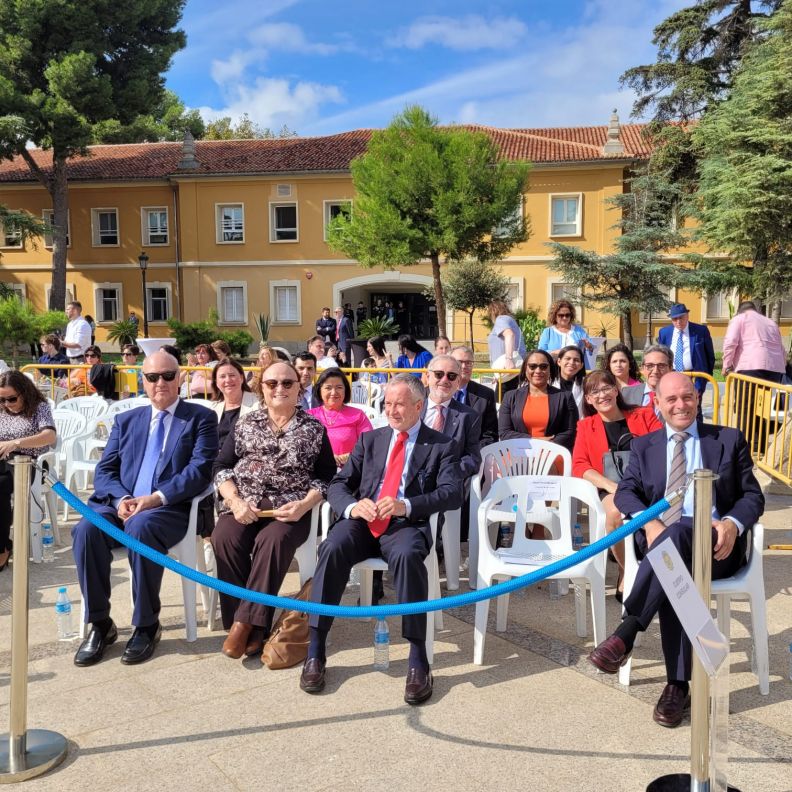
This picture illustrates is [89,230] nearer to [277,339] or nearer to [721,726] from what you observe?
[277,339]

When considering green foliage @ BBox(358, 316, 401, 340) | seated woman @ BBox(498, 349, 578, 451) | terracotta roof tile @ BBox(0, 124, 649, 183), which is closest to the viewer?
seated woman @ BBox(498, 349, 578, 451)

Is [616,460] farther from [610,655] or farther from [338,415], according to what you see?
[338,415]

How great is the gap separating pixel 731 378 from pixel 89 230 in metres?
32.1

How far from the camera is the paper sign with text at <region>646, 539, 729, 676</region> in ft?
8.30

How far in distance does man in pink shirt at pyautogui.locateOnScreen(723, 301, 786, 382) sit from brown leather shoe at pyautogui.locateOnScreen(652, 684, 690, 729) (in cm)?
542

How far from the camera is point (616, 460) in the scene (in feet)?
16.5

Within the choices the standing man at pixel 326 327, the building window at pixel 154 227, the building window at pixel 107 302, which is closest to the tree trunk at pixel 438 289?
the standing man at pixel 326 327

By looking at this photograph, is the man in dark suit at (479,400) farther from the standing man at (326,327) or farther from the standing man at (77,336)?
the standing man at (326,327)

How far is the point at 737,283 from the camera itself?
22984 mm

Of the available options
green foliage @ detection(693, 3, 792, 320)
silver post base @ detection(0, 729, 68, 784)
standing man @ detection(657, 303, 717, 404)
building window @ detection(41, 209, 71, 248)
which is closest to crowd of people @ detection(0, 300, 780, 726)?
silver post base @ detection(0, 729, 68, 784)

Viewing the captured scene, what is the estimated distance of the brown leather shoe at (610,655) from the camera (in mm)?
3475

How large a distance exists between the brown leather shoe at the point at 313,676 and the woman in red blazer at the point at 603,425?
2.18m

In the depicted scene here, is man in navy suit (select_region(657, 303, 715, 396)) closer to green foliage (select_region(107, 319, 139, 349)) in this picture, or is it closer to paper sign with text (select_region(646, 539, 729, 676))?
paper sign with text (select_region(646, 539, 729, 676))

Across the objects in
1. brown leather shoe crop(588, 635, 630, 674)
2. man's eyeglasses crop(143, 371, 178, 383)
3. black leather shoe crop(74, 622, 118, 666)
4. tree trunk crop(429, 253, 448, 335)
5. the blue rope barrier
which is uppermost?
tree trunk crop(429, 253, 448, 335)
